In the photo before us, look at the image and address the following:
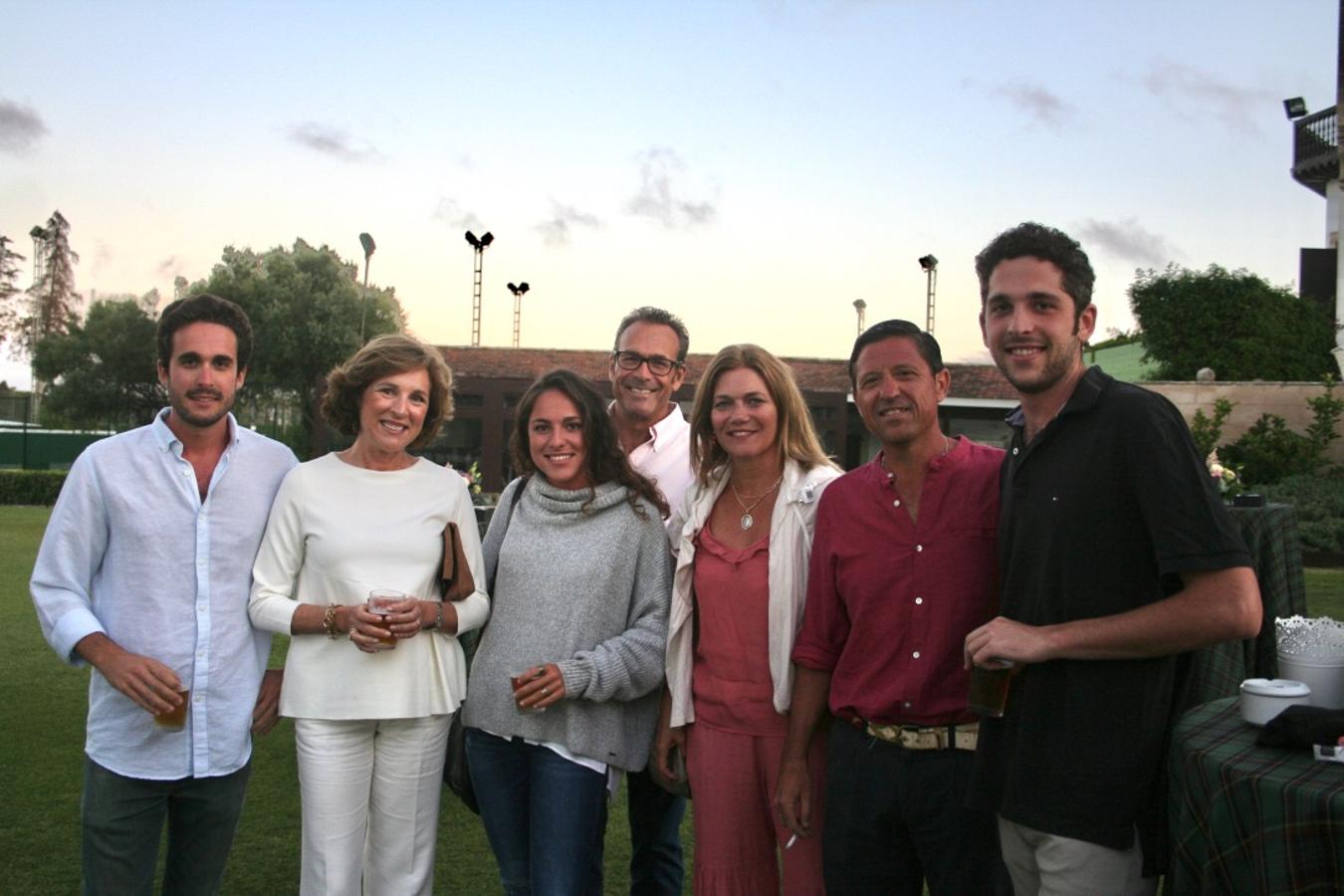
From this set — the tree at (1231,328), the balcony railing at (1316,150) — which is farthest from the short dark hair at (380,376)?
the balcony railing at (1316,150)

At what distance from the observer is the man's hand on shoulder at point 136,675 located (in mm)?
2783

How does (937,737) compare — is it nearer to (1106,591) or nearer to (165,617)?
(1106,591)

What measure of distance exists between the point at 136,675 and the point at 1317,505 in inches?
761

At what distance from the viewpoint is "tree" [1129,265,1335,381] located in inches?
1080

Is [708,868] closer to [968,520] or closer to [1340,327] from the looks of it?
[968,520]

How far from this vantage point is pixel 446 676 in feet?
10.1

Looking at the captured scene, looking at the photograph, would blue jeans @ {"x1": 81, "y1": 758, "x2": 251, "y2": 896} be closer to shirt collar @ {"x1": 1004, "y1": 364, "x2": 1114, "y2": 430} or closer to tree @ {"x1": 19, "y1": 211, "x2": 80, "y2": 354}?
shirt collar @ {"x1": 1004, "y1": 364, "x2": 1114, "y2": 430}

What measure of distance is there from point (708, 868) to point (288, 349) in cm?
3969

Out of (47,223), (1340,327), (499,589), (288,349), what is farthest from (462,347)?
(47,223)

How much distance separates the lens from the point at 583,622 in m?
3.12

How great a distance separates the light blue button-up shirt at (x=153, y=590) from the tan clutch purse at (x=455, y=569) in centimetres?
53

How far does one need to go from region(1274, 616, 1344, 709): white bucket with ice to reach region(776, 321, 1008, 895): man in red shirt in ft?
2.21

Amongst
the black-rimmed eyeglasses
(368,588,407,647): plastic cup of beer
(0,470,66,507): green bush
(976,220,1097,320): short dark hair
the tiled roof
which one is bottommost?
(0,470,66,507): green bush

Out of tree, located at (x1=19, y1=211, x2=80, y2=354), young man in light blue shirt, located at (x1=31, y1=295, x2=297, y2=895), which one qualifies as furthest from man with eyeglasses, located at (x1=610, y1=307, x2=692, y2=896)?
tree, located at (x1=19, y1=211, x2=80, y2=354)
